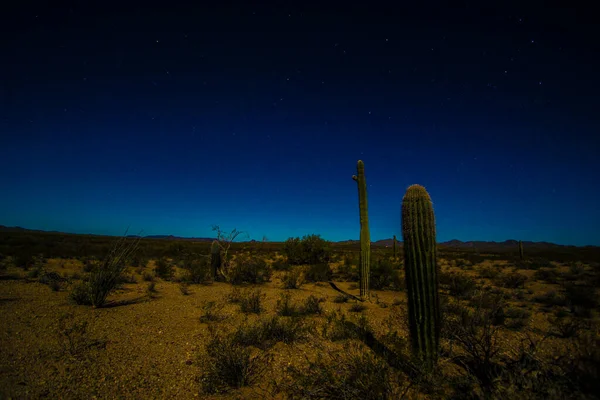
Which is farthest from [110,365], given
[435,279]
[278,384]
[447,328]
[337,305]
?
[337,305]

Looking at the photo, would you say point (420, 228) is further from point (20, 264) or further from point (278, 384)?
point (20, 264)

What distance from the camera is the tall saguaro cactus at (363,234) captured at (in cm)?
1030

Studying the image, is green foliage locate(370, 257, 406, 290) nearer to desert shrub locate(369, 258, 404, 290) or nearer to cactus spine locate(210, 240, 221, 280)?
desert shrub locate(369, 258, 404, 290)

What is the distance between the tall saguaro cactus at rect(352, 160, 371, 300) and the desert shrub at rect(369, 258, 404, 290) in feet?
10.5

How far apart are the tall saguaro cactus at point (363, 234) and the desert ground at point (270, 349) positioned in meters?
0.60

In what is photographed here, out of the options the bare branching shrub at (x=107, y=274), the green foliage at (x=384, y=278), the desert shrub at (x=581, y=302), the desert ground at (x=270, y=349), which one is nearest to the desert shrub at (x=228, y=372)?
the desert ground at (x=270, y=349)

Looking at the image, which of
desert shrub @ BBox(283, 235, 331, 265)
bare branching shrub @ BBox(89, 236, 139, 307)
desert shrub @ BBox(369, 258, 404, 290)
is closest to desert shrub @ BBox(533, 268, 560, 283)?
desert shrub @ BBox(369, 258, 404, 290)

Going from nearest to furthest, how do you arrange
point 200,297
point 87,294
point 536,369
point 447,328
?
point 536,369 → point 447,328 → point 87,294 → point 200,297

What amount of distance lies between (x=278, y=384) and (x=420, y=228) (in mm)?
3362

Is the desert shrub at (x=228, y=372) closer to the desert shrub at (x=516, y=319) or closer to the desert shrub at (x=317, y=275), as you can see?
the desert shrub at (x=516, y=319)

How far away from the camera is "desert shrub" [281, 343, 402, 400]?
353cm

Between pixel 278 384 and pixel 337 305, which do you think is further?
pixel 337 305

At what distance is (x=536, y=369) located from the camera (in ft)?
11.8

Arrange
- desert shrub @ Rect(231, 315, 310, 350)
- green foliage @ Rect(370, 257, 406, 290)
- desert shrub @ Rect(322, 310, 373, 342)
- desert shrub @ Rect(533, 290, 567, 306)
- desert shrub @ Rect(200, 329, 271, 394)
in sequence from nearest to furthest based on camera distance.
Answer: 1. desert shrub @ Rect(200, 329, 271, 394)
2. desert shrub @ Rect(231, 315, 310, 350)
3. desert shrub @ Rect(322, 310, 373, 342)
4. desert shrub @ Rect(533, 290, 567, 306)
5. green foliage @ Rect(370, 257, 406, 290)
